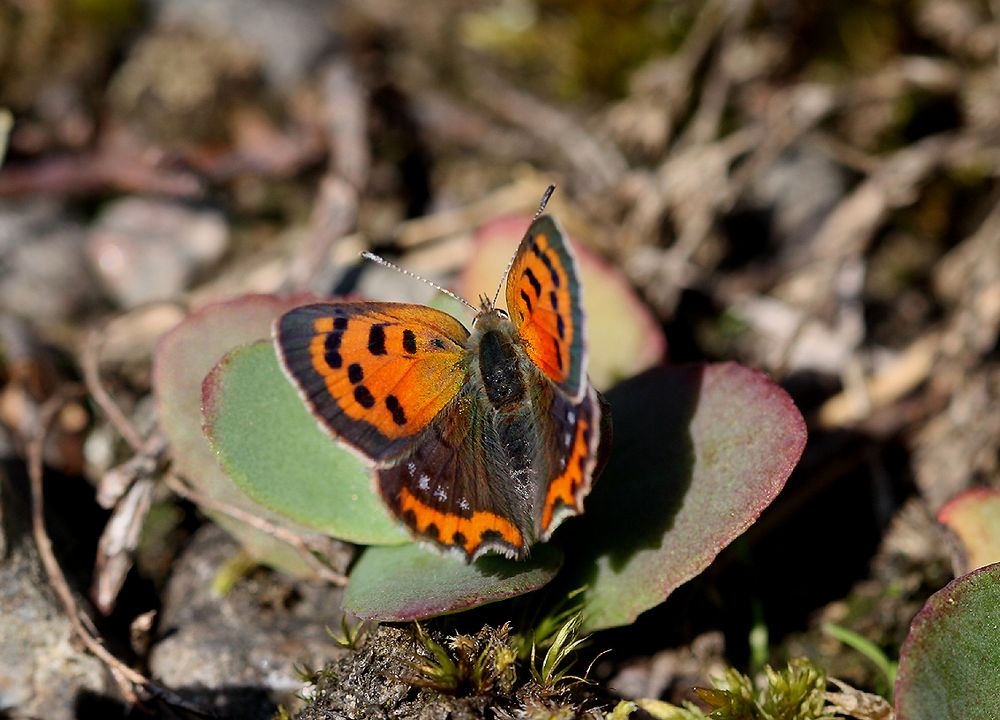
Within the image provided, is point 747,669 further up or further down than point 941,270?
further down

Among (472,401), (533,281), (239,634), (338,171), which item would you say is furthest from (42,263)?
(533,281)

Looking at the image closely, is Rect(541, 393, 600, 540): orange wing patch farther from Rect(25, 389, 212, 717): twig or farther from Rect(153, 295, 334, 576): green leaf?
Rect(25, 389, 212, 717): twig

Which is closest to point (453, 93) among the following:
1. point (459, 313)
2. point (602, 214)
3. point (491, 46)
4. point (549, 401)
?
point (491, 46)

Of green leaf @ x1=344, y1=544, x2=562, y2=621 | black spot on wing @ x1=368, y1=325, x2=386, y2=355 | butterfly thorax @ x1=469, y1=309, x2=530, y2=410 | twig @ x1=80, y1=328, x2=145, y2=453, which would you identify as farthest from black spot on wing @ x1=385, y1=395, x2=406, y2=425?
twig @ x1=80, y1=328, x2=145, y2=453

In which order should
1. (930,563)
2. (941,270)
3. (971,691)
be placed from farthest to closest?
(941,270)
(930,563)
(971,691)

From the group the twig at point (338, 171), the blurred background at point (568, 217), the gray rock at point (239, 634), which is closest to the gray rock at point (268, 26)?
the blurred background at point (568, 217)

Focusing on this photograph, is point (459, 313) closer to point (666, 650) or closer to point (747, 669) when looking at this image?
point (666, 650)

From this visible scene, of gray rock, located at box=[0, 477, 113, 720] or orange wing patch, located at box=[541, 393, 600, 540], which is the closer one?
orange wing patch, located at box=[541, 393, 600, 540]
